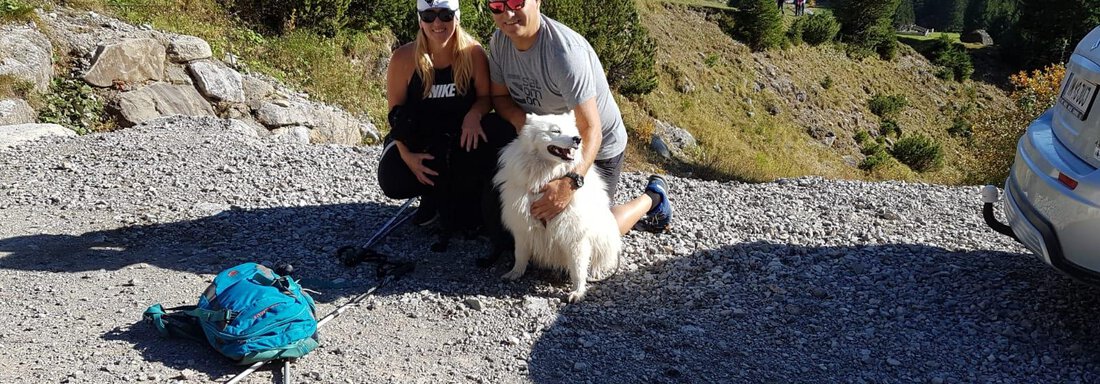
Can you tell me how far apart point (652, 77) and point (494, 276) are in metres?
19.0

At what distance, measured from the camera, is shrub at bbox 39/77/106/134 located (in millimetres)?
7547

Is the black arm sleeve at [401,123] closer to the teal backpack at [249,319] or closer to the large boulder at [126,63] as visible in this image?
the teal backpack at [249,319]

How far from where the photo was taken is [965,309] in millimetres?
4047

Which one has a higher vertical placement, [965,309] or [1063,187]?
[1063,187]

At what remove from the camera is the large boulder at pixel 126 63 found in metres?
8.15

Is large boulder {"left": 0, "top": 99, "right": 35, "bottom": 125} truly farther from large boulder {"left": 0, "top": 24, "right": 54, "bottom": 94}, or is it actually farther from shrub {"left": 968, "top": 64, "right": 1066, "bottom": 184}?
shrub {"left": 968, "top": 64, "right": 1066, "bottom": 184}

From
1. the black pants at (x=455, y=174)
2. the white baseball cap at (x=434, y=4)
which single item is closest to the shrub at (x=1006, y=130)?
the black pants at (x=455, y=174)

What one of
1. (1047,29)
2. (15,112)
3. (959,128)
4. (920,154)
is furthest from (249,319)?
(1047,29)

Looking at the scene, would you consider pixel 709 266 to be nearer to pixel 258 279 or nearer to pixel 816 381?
pixel 816 381

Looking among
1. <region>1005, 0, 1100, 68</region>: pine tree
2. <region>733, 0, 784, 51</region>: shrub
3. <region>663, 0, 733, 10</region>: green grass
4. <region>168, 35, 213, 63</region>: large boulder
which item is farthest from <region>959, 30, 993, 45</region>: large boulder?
<region>168, 35, 213, 63</region>: large boulder

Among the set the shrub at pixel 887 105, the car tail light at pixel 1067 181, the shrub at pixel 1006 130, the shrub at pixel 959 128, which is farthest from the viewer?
the shrub at pixel 959 128

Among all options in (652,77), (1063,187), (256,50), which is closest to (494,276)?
(1063,187)

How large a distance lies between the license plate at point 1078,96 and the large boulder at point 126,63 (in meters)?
8.90

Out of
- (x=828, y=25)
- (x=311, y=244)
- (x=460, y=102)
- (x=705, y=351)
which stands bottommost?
(x=828, y=25)
